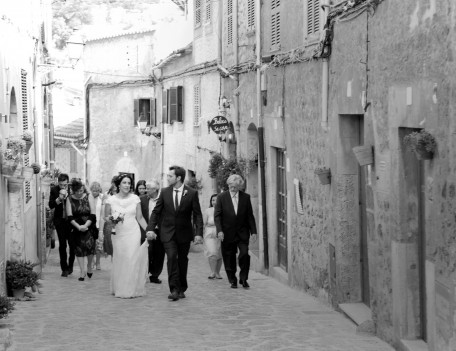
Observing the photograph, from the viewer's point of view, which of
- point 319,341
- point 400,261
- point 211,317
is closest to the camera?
point 400,261

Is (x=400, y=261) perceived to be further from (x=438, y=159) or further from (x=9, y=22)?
(x=9, y=22)

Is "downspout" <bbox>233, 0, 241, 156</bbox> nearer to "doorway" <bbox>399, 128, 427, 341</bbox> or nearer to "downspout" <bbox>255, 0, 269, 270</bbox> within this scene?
"downspout" <bbox>255, 0, 269, 270</bbox>

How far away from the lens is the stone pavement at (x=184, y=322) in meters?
9.10

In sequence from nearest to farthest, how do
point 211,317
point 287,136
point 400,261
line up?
point 400,261
point 211,317
point 287,136

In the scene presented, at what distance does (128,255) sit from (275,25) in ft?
15.6

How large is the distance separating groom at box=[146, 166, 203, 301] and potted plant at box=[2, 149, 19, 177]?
2.23 meters

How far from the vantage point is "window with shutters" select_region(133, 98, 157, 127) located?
32250 mm

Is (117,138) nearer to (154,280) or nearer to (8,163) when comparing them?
(154,280)

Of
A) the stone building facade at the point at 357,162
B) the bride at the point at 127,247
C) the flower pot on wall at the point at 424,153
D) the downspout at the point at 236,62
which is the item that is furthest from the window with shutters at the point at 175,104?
the flower pot on wall at the point at 424,153

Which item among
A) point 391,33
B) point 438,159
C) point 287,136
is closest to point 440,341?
point 438,159

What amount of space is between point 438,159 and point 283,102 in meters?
7.59

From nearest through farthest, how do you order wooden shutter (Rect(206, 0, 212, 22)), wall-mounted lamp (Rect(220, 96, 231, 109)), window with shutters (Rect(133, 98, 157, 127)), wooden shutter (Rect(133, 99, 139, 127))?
wall-mounted lamp (Rect(220, 96, 231, 109))
wooden shutter (Rect(206, 0, 212, 22))
window with shutters (Rect(133, 98, 157, 127))
wooden shutter (Rect(133, 99, 139, 127))

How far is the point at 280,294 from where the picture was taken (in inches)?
522


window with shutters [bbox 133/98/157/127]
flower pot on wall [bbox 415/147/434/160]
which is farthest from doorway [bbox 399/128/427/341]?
window with shutters [bbox 133/98/157/127]
